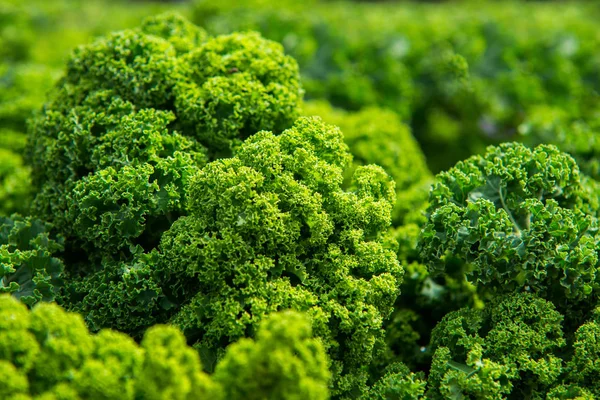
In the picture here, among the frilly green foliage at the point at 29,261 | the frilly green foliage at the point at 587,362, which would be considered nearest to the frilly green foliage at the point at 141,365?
the frilly green foliage at the point at 29,261

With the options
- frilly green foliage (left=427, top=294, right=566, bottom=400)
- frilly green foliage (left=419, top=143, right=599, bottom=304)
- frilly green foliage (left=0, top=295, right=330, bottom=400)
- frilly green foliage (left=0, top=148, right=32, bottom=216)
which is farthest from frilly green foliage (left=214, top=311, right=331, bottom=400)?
frilly green foliage (left=0, top=148, right=32, bottom=216)

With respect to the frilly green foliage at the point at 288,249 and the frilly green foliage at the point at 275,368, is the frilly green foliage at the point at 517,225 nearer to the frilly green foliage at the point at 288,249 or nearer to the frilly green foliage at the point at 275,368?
the frilly green foliage at the point at 288,249

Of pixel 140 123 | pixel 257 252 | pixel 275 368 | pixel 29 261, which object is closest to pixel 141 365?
pixel 275 368

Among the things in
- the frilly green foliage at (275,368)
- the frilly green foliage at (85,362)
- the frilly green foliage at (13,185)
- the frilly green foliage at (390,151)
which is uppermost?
the frilly green foliage at (390,151)

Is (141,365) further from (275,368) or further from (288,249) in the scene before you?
(288,249)

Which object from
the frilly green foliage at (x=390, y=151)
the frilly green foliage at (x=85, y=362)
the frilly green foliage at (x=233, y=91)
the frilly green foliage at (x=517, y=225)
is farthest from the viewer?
the frilly green foliage at (x=390, y=151)

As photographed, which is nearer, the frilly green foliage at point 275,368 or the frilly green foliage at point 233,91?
the frilly green foliage at point 275,368

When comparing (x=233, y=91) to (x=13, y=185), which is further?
(x=13, y=185)
